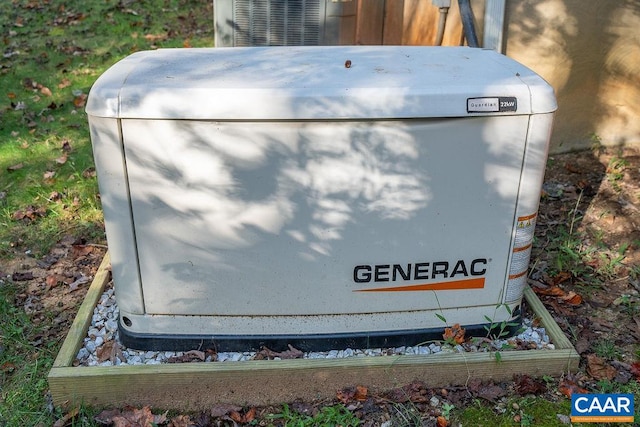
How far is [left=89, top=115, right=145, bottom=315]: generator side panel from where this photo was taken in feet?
7.16

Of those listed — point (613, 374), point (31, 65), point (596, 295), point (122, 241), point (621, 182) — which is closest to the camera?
point (122, 241)

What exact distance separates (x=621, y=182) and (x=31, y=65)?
5768mm

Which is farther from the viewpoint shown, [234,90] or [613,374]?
[613,374]

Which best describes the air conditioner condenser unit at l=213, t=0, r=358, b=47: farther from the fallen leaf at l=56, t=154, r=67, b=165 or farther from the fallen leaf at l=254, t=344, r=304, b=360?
the fallen leaf at l=254, t=344, r=304, b=360

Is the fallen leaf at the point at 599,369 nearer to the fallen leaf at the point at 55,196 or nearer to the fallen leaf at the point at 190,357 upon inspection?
the fallen leaf at the point at 190,357

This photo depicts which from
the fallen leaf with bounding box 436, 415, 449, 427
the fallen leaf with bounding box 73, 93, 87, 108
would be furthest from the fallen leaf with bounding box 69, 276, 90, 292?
the fallen leaf with bounding box 73, 93, 87, 108

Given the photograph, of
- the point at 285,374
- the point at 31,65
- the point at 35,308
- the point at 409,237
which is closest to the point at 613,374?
the point at 409,237

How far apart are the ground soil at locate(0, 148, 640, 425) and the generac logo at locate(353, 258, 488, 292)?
425 millimetres

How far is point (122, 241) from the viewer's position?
7.74 feet

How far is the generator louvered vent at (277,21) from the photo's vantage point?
407 centimetres

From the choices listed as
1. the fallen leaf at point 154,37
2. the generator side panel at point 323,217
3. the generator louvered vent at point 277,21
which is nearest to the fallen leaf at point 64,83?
the fallen leaf at point 154,37

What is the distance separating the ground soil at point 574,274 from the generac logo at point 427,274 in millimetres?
425

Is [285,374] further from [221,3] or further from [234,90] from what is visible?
[221,3]

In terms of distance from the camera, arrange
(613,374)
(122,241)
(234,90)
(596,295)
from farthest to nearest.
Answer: (596,295)
(613,374)
(122,241)
(234,90)
